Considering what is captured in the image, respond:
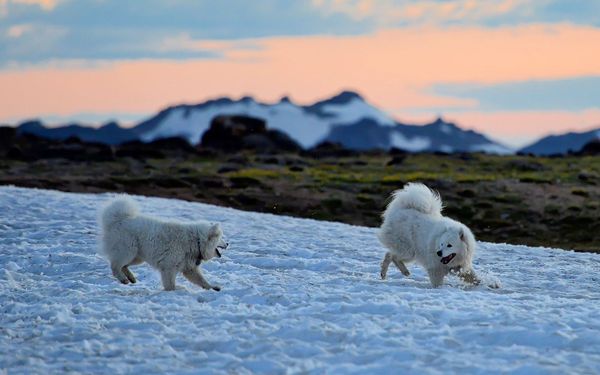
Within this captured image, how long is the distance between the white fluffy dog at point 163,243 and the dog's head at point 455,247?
3.97 m

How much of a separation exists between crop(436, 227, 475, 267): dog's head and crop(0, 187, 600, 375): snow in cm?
55

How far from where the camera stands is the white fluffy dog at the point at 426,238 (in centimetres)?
1725

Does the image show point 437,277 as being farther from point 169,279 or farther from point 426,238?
point 169,279

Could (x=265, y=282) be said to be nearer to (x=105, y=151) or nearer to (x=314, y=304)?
(x=314, y=304)

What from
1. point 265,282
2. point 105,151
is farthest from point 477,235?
point 105,151

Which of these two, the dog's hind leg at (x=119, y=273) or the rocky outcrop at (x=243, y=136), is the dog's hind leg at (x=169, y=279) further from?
the rocky outcrop at (x=243, y=136)

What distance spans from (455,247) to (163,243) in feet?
17.3

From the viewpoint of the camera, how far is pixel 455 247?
17125 millimetres

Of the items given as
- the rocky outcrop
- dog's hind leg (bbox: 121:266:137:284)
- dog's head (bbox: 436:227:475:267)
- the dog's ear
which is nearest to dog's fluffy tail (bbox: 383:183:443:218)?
dog's head (bbox: 436:227:475:267)

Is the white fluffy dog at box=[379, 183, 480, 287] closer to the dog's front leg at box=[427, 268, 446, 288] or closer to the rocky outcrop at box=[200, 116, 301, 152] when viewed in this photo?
the dog's front leg at box=[427, 268, 446, 288]

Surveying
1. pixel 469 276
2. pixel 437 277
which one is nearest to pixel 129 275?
pixel 437 277

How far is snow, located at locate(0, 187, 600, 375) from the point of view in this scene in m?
12.1

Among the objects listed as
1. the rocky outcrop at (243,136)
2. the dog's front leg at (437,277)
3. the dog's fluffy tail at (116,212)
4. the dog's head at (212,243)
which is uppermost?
the rocky outcrop at (243,136)

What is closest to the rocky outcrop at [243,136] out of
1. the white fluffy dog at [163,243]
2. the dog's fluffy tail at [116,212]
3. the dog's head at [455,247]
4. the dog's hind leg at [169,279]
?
the dog's fluffy tail at [116,212]
